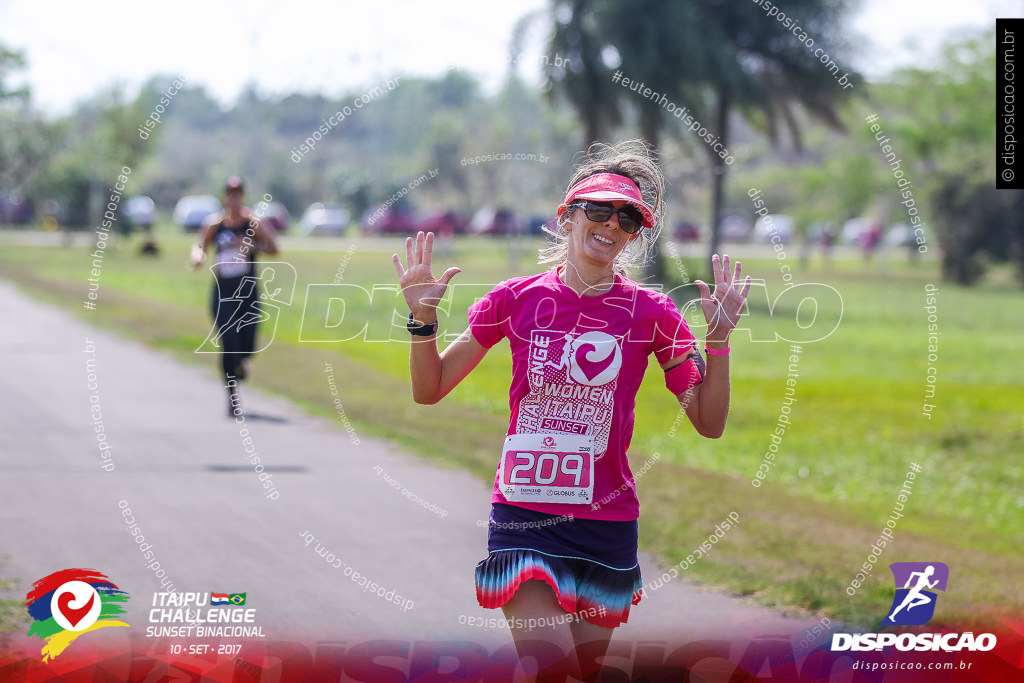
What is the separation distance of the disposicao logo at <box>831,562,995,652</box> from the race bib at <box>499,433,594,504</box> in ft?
6.88

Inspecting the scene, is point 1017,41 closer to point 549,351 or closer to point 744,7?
point 549,351

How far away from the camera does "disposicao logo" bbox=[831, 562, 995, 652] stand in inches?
193

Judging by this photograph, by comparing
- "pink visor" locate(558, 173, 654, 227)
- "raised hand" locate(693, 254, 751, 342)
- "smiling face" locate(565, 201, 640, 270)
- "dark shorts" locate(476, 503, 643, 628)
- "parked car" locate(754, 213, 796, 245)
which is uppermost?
"parked car" locate(754, 213, 796, 245)

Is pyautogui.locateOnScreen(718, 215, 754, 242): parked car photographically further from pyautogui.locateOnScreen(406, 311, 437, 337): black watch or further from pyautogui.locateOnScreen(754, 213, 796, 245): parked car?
pyautogui.locateOnScreen(406, 311, 437, 337): black watch

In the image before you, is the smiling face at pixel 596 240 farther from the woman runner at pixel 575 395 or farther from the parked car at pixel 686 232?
the parked car at pixel 686 232

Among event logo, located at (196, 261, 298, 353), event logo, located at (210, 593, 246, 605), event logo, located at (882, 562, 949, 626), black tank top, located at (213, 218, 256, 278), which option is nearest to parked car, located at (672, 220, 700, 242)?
event logo, located at (196, 261, 298, 353)

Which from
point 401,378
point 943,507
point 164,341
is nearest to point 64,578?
point 943,507

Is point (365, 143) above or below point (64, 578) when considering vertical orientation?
above

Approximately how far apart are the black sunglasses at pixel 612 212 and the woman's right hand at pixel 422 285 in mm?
418

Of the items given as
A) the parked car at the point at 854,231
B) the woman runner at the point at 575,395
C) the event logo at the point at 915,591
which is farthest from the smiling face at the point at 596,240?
the parked car at the point at 854,231

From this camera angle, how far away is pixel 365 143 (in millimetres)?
79188

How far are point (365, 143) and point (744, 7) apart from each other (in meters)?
55.0

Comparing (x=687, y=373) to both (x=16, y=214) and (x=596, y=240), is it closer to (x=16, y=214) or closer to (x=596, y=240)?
(x=596, y=240)

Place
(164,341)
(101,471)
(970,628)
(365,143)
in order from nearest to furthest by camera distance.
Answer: (970,628) < (101,471) < (164,341) < (365,143)
